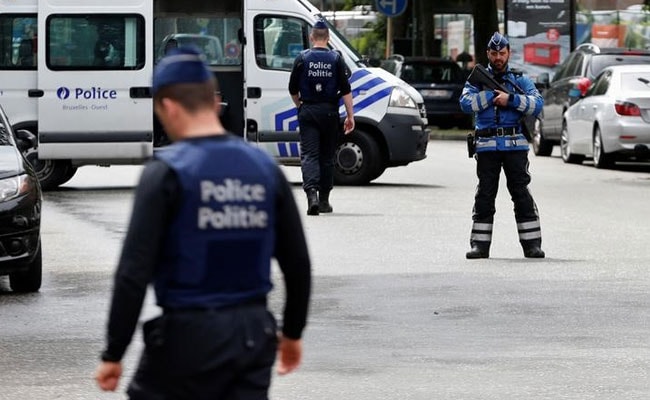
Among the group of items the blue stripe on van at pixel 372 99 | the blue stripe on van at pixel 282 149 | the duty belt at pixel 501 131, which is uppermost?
the blue stripe on van at pixel 372 99

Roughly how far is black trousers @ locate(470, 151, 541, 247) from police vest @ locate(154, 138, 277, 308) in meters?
A: 9.02

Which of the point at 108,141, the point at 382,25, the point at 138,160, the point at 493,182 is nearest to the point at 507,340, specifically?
the point at 493,182

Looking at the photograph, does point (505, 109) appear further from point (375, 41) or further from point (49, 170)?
point (375, 41)

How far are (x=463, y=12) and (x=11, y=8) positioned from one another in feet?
95.3

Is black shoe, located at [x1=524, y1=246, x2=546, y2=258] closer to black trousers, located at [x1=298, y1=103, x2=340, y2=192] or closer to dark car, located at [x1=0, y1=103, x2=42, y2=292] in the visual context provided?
dark car, located at [x1=0, y1=103, x2=42, y2=292]

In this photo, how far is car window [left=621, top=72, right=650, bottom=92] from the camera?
82.5 feet

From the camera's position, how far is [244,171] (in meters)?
4.58

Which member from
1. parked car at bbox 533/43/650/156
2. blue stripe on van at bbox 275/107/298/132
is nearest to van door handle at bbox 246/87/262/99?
blue stripe on van at bbox 275/107/298/132

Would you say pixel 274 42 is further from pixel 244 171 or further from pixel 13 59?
pixel 244 171

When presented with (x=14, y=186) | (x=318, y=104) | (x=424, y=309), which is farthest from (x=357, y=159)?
(x=424, y=309)

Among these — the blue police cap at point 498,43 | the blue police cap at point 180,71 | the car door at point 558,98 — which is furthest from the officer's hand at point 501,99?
the car door at point 558,98

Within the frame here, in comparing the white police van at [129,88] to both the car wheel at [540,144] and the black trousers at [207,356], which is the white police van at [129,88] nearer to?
the car wheel at [540,144]

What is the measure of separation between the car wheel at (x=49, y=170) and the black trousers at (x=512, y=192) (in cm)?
867

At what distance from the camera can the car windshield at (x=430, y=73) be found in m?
39.8
